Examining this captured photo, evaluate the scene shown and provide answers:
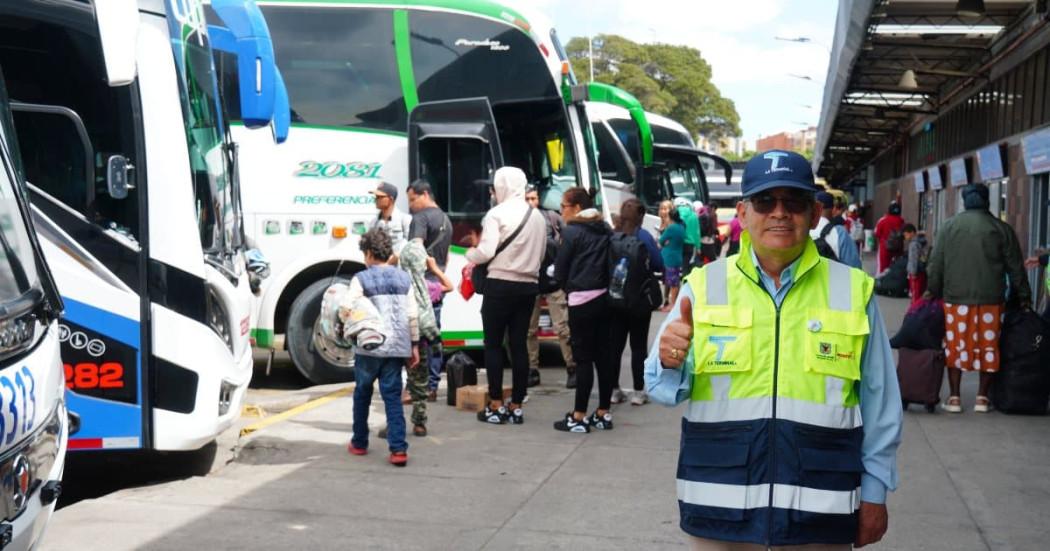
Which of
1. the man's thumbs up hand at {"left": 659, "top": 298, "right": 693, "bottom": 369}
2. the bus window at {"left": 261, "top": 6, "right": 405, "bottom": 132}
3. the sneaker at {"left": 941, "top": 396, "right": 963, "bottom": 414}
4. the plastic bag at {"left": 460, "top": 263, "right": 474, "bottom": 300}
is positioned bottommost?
the sneaker at {"left": 941, "top": 396, "right": 963, "bottom": 414}

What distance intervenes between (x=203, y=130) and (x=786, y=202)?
4762 millimetres

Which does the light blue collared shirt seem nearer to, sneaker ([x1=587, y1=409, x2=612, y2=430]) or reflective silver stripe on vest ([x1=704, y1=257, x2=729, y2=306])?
reflective silver stripe on vest ([x1=704, y1=257, x2=729, y2=306])

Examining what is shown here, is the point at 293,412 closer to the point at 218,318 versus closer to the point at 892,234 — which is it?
the point at 218,318

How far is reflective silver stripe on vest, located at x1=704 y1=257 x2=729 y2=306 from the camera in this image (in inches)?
133

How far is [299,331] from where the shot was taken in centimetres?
1120

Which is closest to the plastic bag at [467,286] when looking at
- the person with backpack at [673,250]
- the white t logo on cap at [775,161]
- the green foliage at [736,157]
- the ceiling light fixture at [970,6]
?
the white t logo on cap at [775,161]

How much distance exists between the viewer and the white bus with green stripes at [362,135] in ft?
37.2

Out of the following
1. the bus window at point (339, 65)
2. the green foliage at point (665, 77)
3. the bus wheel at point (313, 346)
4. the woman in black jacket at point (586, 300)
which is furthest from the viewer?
the green foliage at point (665, 77)

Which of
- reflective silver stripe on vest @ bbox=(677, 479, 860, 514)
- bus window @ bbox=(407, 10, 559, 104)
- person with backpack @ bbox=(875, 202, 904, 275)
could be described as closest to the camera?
reflective silver stripe on vest @ bbox=(677, 479, 860, 514)

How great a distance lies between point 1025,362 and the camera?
9.52m

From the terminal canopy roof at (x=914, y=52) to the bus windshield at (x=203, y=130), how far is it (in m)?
7.62

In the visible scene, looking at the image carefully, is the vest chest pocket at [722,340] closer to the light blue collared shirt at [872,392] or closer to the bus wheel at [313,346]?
the light blue collared shirt at [872,392]

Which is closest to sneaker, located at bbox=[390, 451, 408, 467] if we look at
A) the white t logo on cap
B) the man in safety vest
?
the man in safety vest

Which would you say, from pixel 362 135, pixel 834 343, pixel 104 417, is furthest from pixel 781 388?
pixel 362 135
